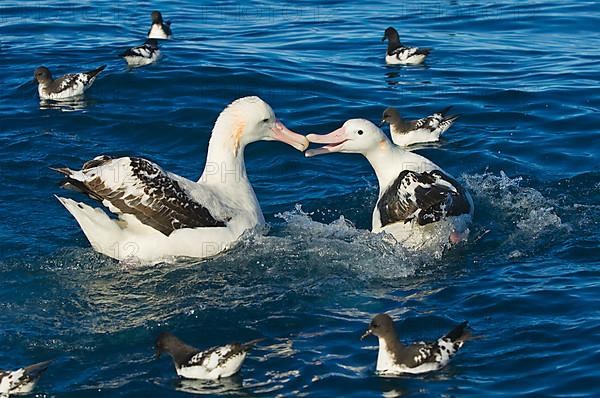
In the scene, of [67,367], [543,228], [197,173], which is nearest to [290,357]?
[67,367]

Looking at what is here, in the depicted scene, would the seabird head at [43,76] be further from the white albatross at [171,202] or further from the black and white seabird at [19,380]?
the black and white seabird at [19,380]

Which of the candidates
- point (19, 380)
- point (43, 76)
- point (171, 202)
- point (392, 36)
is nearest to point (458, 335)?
point (19, 380)

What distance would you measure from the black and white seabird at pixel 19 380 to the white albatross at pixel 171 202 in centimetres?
296

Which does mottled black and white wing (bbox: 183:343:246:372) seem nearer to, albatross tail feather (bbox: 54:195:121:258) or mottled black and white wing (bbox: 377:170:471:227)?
albatross tail feather (bbox: 54:195:121:258)

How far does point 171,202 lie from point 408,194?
2461 millimetres

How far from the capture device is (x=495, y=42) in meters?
22.4

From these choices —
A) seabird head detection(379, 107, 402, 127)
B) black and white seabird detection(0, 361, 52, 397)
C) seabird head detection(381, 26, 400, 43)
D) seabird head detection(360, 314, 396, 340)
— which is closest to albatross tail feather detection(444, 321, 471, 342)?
seabird head detection(360, 314, 396, 340)

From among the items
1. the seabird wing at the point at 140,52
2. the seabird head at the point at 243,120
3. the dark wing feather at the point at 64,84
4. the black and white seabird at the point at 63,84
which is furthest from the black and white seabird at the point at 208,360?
the seabird wing at the point at 140,52

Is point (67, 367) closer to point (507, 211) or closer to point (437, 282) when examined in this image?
point (437, 282)

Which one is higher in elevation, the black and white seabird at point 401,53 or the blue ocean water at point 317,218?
the black and white seabird at point 401,53

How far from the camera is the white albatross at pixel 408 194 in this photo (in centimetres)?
1223

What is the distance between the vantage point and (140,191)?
11.5m

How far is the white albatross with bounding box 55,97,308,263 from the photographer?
11.6 meters

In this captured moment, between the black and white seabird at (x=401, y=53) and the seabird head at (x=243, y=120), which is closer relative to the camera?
the seabird head at (x=243, y=120)
